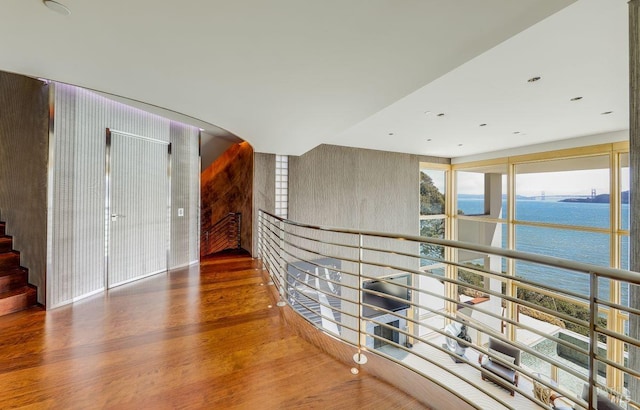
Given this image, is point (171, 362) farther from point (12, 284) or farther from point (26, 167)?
point (26, 167)

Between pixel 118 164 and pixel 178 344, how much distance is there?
8.90 ft

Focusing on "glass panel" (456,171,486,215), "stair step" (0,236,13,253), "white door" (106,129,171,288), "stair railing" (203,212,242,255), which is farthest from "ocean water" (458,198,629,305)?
"stair step" (0,236,13,253)

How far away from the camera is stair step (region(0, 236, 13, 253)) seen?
3.20m

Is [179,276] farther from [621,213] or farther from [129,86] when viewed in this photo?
[621,213]

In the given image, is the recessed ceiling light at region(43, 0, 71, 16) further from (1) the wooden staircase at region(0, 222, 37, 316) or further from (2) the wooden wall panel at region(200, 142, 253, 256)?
(2) the wooden wall panel at region(200, 142, 253, 256)

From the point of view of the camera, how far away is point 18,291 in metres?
2.95

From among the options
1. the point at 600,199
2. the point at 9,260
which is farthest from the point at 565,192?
the point at 9,260

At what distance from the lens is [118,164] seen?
3666mm

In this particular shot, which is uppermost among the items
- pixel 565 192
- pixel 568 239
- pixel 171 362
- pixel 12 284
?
pixel 565 192

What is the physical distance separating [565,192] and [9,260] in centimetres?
1018

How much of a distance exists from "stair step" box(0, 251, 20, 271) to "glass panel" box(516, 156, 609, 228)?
31.4 ft

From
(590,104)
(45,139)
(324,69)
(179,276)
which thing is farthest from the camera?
(179,276)

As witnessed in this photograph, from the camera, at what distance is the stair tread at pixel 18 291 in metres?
2.86

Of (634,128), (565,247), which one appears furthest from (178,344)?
(565,247)
